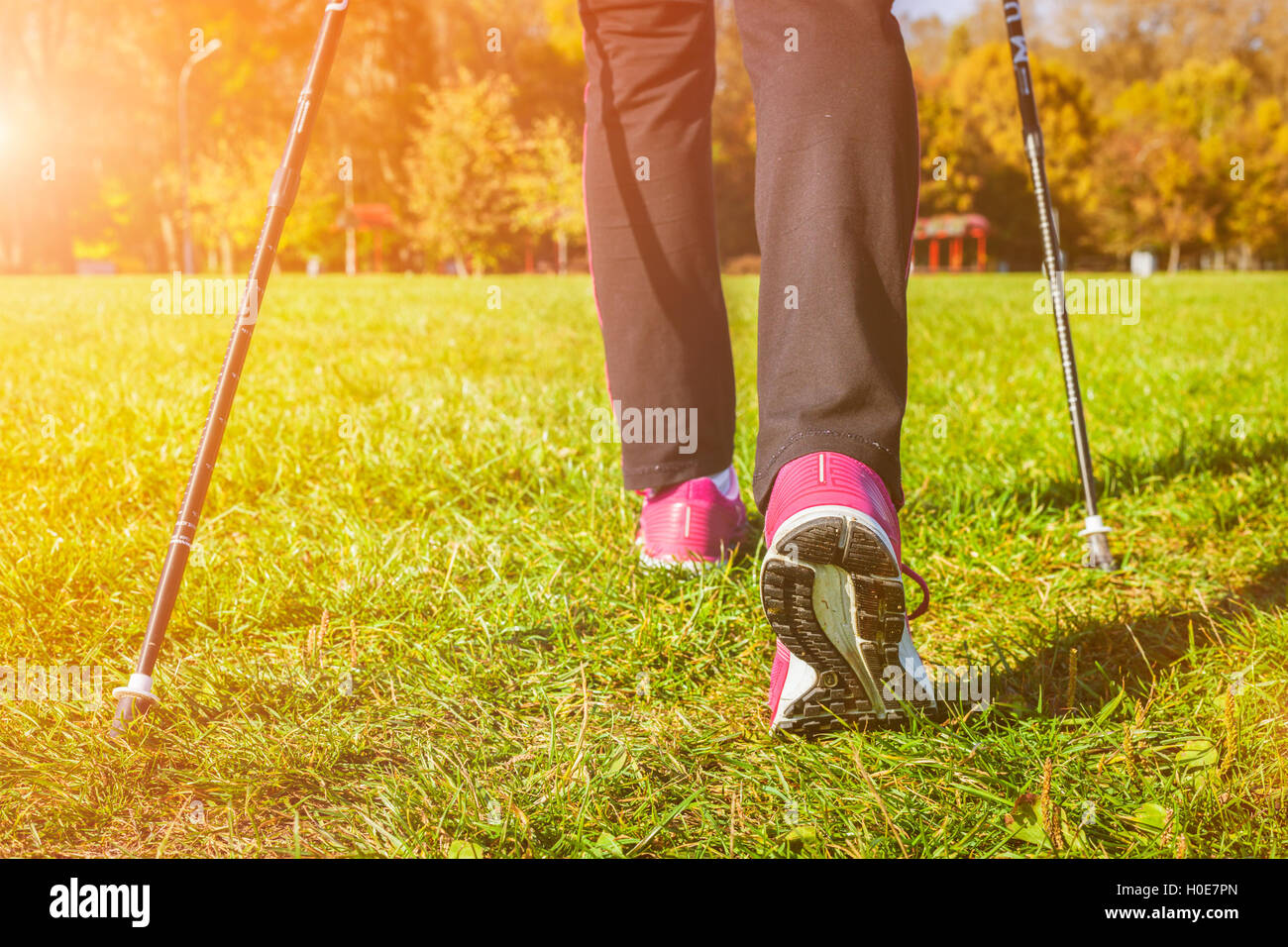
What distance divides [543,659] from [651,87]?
4.35 feet

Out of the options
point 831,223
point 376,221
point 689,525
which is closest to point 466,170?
point 376,221

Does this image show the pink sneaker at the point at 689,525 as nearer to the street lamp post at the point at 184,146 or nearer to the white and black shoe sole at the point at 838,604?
the white and black shoe sole at the point at 838,604

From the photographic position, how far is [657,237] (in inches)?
90.7

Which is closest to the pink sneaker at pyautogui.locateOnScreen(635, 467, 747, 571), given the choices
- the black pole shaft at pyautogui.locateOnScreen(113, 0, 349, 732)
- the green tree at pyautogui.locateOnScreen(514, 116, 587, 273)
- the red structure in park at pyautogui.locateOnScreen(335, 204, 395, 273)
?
the black pole shaft at pyautogui.locateOnScreen(113, 0, 349, 732)

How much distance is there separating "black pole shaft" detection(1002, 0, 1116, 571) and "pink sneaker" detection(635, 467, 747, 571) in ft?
2.94

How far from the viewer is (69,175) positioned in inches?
1622

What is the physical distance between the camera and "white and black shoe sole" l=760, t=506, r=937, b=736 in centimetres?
140

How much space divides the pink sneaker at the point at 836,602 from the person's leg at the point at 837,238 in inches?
2.6

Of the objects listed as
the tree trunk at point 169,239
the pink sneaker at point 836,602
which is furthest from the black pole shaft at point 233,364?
the tree trunk at point 169,239

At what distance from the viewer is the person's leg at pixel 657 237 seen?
223cm

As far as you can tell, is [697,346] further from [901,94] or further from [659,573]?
[901,94]

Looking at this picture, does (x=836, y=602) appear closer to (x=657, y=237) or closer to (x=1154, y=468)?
(x=657, y=237)
